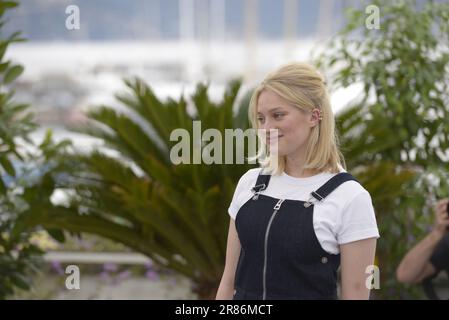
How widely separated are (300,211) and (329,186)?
8 centimetres

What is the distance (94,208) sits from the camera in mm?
3605

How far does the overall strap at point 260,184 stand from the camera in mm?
1453

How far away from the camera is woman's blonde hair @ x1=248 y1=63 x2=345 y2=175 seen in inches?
54.5

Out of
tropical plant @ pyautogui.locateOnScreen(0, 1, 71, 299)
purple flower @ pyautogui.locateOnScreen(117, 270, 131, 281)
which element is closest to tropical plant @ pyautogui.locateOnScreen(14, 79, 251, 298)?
tropical plant @ pyautogui.locateOnScreen(0, 1, 71, 299)

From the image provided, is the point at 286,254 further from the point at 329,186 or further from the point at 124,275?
the point at 124,275

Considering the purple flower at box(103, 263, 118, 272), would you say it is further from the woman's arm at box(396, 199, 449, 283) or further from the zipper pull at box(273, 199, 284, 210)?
the zipper pull at box(273, 199, 284, 210)

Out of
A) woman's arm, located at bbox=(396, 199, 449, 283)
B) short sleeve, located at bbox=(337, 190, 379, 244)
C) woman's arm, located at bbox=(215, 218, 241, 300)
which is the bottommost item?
woman's arm, located at bbox=(396, 199, 449, 283)

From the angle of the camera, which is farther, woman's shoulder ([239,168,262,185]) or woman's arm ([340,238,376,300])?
woman's shoulder ([239,168,262,185])

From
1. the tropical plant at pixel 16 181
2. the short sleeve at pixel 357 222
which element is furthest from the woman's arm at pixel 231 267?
the tropical plant at pixel 16 181

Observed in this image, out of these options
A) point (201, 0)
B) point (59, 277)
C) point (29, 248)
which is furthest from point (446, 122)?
point (201, 0)

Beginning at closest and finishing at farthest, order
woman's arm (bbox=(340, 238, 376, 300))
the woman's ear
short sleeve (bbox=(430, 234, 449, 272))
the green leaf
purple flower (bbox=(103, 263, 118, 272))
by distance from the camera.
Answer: woman's arm (bbox=(340, 238, 376, 300)) → the woman's ear → short sleeve (bbox=(430, 234, 449, 272)) → the green leaf → purple flower (bbox=(103, 263, 118, 272))

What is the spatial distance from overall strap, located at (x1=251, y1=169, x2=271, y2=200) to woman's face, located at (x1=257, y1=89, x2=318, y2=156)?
8cm

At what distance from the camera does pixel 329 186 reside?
4.50ft
